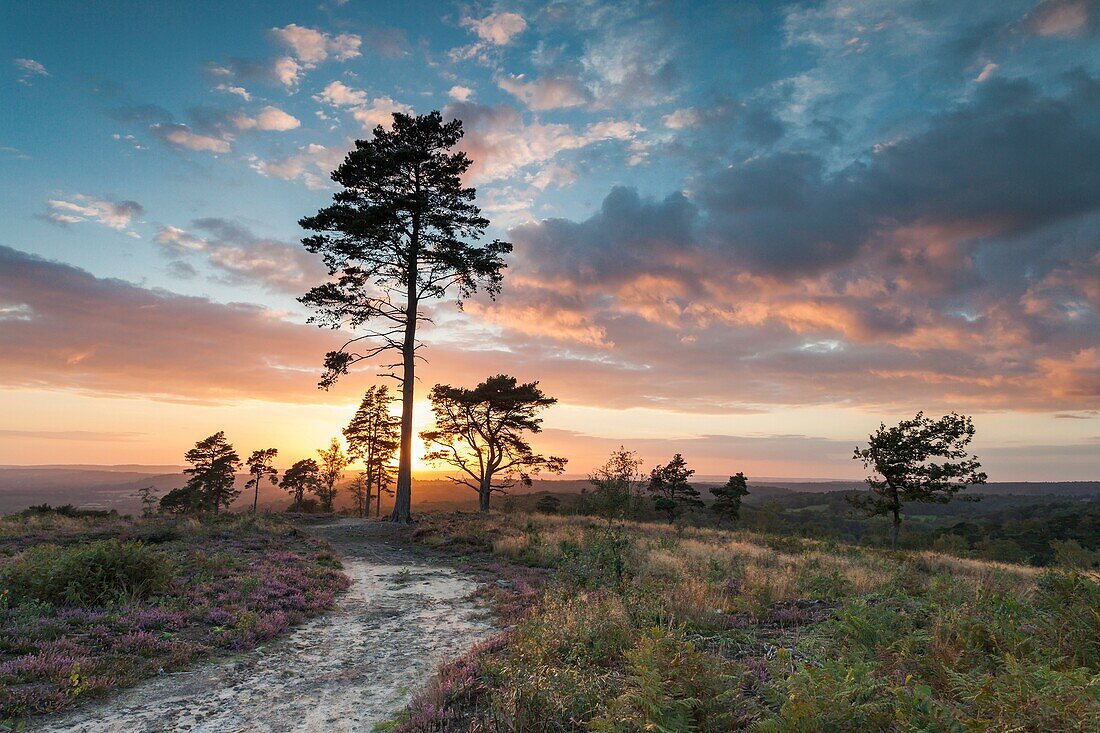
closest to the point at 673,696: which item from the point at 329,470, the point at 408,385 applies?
the point at 408,385

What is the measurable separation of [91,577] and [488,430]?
33.0 m

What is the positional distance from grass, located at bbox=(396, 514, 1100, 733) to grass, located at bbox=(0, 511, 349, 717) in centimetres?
421

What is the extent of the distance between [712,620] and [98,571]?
439 inches

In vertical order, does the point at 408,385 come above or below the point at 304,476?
above

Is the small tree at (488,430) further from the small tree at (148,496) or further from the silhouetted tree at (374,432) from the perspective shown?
the small tree at (148,496)

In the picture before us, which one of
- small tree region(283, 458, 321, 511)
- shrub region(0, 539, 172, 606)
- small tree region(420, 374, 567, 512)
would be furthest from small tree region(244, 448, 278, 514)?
shrub region(0, 539, 172, 606)

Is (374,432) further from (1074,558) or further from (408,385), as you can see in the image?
(1074,558)

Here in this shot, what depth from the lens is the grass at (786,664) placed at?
11.9ft

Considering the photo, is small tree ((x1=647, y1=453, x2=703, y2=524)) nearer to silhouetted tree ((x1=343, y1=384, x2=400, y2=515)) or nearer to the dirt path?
silhouetted tree ((x1=343, y1=384, x2=400, y2=515))

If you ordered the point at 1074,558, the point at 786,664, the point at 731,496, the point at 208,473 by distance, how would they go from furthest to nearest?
1. the point at 208,473
2. the point at 731,496
3. the point at 1074,558
4. the point at 786,664

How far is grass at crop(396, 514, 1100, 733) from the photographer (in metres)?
3.63

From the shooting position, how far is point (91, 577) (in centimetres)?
931

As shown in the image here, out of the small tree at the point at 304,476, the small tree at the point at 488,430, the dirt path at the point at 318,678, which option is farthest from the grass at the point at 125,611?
the small tree at the point at 304,476

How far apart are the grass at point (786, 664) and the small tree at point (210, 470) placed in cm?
6988
